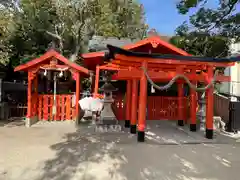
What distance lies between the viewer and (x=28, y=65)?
338 inches

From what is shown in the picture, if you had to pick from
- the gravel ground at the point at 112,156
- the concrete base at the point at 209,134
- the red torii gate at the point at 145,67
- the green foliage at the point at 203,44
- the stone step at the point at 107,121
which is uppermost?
the green foliage at the point at 203,44

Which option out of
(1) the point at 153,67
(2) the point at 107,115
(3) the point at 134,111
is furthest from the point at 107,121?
(1) the point at 153,67

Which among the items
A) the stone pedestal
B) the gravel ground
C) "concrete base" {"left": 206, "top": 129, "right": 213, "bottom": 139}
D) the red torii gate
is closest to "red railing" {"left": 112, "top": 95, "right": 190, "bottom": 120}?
the stone pedestal

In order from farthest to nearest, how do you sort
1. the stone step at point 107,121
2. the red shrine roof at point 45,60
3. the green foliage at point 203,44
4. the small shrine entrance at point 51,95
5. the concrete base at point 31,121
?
the green foliage at point 203,44 < the small shrine entrance at point 51,95 < the red shrine roof at point 45,60 < the concrete base at point 31,121 < the stone step at point 107,121

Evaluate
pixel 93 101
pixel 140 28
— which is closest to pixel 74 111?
pixel 93 101

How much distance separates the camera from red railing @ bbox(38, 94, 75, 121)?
A: 31.1 feet

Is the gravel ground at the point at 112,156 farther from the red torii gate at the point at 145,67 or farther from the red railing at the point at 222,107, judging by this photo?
the red railing at the point at 222,107

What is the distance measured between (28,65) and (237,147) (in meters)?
7.20

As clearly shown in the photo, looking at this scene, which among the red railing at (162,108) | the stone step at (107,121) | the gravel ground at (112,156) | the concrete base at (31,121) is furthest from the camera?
the red railing at (162,108)

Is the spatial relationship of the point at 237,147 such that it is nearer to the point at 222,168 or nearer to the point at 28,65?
the point at 222,168

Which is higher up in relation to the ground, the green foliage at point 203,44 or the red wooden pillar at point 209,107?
the green foliage at point 203,44

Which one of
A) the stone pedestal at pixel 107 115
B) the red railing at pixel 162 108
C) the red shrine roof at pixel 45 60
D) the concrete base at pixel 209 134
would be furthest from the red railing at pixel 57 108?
the concrete base at pixel 209 134

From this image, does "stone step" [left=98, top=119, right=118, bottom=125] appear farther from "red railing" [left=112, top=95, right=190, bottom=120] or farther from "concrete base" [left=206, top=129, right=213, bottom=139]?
"concrete base" [left=206, top=129, right=213, bottom=139]

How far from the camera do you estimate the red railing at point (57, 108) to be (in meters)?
9.48
